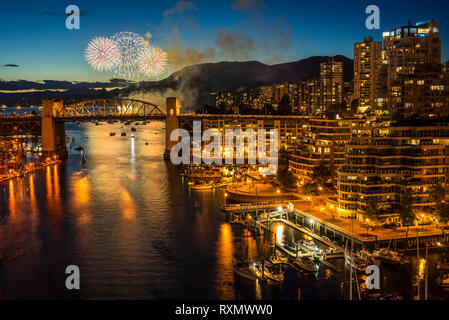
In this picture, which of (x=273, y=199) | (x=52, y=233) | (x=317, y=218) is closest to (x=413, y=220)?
(x=317, y=218)

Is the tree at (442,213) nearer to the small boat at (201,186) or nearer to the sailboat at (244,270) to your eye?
the sailboat at (244,270)

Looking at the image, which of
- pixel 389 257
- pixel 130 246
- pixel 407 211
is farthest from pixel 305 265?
pixel 130 246

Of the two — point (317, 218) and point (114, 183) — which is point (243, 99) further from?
point (317, 218)

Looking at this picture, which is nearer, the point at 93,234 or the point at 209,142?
the point at 93,234

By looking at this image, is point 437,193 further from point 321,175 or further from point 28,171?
point 28,171

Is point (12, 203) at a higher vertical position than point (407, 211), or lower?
lower
